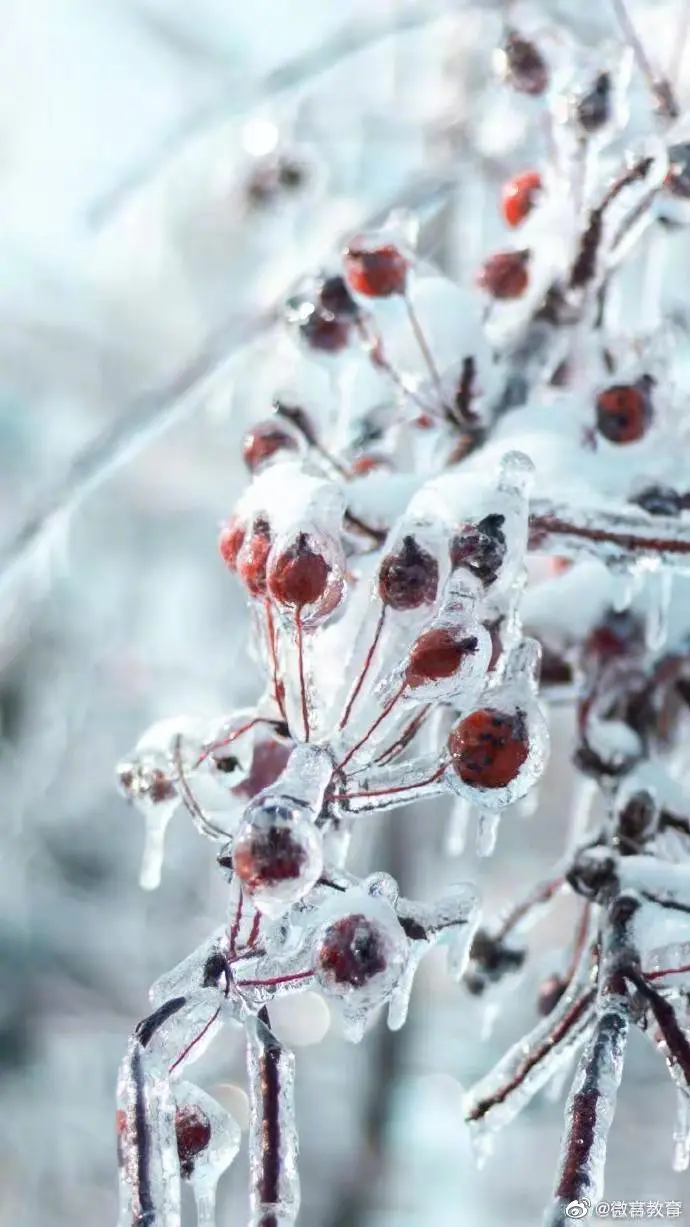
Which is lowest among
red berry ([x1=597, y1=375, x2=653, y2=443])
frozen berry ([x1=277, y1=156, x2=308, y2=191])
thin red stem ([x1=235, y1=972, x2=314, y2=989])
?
thin red stem ([x1=235, y1=972, x2=314, y2=989])

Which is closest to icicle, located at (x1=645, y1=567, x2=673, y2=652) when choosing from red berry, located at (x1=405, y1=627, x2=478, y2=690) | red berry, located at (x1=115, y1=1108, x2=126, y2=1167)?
red berry, located at (x1=405, y1=627, x2=478, y2=690)

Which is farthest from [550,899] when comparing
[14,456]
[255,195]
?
[14,456]

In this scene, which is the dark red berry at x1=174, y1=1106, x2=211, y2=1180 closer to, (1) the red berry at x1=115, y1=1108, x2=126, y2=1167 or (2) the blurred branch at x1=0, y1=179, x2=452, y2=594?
(1) the red berry at x1=115, y1=1108, x2=126, y2=1167

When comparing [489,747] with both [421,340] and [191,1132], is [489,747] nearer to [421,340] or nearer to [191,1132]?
[191,1132]

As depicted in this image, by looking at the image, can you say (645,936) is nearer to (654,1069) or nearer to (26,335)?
(26,335)

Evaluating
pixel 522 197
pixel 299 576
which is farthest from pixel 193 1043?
pixel 522 197

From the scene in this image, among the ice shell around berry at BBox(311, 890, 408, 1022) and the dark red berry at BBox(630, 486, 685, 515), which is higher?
the dark red berry at BBox(630, 486, 685, 515)

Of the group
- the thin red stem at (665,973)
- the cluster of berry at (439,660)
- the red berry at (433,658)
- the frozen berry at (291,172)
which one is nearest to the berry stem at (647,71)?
the cluster of berry at (439,660)
